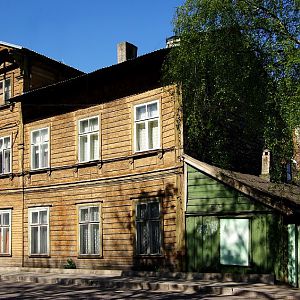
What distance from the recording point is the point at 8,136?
938 inches

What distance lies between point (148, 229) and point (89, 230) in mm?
3005

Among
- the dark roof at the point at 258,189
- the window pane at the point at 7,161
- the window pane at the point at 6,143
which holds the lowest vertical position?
the dark roof at the point at 258,189

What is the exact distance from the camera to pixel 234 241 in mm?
15641

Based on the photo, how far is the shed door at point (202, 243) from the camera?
16.2 metres

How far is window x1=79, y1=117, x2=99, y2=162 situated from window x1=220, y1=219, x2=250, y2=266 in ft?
21.3

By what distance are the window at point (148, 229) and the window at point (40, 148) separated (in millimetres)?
5722

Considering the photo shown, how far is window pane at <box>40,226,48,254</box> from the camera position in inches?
862

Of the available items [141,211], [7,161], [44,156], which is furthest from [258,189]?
[7,161]

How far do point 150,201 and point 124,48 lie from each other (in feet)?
23.8

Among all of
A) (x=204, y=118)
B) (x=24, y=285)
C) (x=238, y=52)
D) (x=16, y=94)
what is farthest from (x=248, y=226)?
(x=16, y=94)

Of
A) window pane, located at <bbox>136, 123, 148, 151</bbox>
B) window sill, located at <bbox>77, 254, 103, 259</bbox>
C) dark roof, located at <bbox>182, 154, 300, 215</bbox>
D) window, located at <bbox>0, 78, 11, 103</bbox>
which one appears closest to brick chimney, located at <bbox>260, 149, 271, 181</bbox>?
dark roof, located at <bbox>182, 154, 300, 215</bbox>

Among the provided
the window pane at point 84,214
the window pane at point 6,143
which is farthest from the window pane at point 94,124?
the window pane at point 6,143

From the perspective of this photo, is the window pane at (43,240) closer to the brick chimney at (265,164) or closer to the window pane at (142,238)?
the window pane at (142,238)

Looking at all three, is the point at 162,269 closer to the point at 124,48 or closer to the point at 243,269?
the point at 243,269
